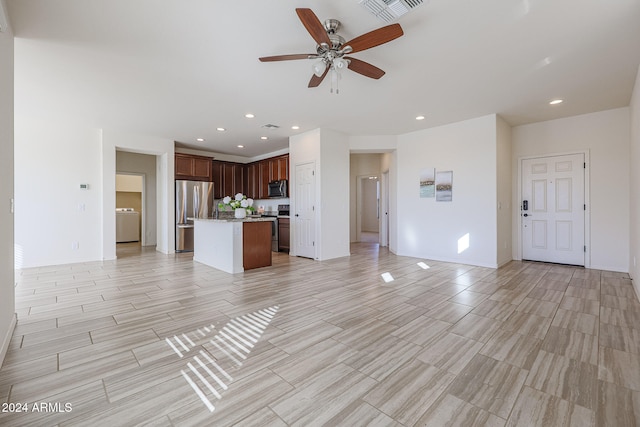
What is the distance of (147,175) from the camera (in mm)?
7902

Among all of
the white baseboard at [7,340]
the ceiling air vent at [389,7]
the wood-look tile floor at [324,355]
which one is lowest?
the wood-look tile floor at [324,355]

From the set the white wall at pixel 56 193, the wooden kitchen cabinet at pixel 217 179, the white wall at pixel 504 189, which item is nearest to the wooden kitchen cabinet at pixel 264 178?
the wooden kitchen cabinet at pixel 217 179

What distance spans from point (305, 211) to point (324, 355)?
13.8ft

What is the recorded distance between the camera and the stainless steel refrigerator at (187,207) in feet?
22.4

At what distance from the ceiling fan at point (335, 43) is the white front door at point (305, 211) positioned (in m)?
3.21

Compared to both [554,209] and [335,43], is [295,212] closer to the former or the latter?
[335,43]

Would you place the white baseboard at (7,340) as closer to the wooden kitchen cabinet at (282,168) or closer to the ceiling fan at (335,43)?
the ceiling fan at (335,43)

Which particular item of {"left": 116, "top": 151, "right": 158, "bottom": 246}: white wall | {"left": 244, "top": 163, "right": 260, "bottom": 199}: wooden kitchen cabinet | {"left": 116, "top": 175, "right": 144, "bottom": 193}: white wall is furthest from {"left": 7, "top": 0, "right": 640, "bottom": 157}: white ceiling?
{"left": 116, "top": 175, "right": 144, "bottom": 193}: white wall

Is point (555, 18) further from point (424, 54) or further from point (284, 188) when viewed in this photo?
point (284, 188)

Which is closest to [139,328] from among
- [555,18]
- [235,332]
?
[235,332]

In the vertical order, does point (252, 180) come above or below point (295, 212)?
above

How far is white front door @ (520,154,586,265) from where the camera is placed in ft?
16.3

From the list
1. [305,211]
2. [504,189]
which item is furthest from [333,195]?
[504,189]

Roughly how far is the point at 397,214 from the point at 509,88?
10.5ft
